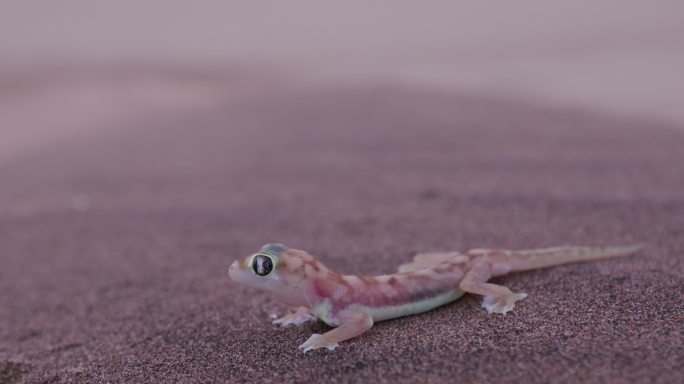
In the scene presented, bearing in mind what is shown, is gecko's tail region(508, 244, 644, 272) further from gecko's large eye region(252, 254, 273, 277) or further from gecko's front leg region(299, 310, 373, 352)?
gecko's large eye region(252, 254, 273, 277)

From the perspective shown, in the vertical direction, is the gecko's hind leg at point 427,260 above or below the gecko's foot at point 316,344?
above

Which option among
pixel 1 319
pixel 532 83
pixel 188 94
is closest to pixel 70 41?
pixel 188 94

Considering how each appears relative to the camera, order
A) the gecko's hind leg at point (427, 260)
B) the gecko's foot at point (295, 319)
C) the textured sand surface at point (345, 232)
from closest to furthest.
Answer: the textured sand surface at point (345, 232)
the gecko's foot at point (295, 319)
the gecko's hind leg at point (427, 260)

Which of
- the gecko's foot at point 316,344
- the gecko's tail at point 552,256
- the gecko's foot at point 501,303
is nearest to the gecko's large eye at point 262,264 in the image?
the gecko's foot at point 316,344

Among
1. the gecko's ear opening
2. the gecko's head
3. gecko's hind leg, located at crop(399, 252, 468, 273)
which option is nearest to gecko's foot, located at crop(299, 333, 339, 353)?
the gecko's head

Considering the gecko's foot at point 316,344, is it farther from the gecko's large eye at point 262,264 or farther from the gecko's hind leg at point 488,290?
the gecko's hind leg at point 488,290

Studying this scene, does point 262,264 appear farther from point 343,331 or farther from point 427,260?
point 427,260

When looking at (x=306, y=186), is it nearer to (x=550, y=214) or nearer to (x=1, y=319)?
(x=550, y=214)

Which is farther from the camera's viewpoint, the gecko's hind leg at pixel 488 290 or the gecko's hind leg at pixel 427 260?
the gecko's hind leg at pixel 427 260
